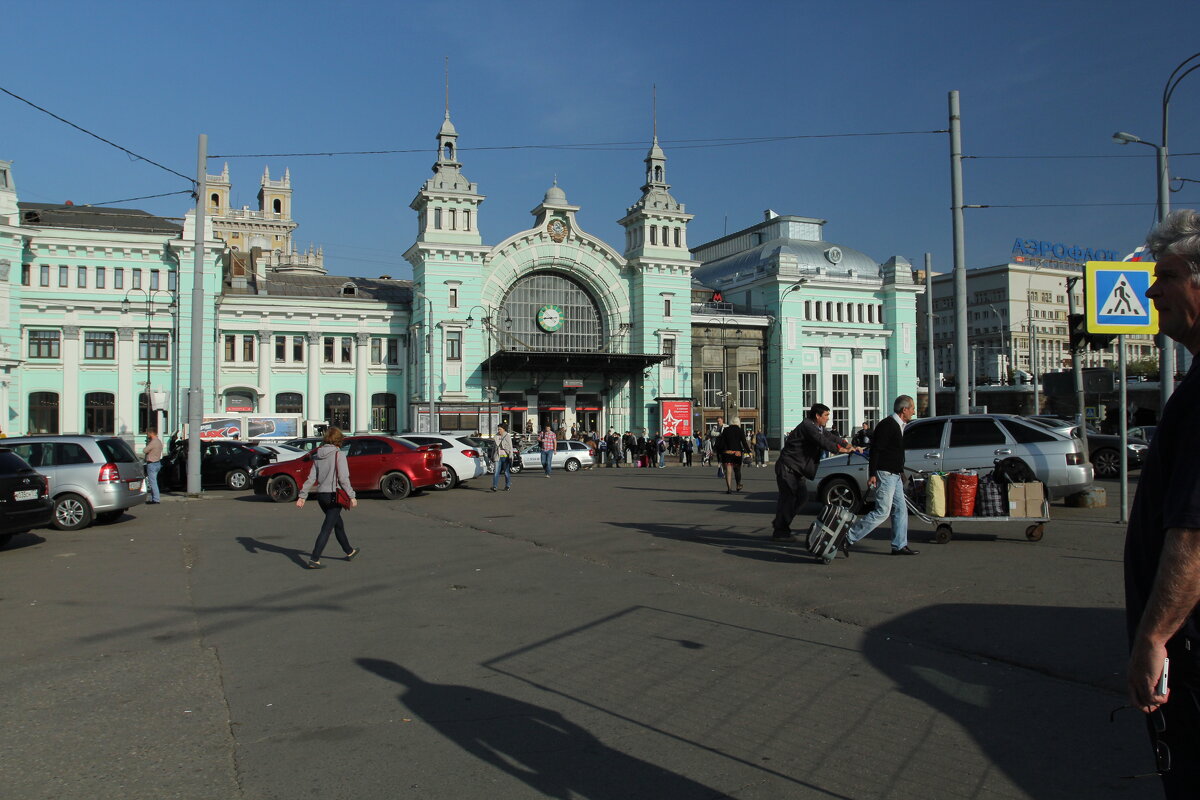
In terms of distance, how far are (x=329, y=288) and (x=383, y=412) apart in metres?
10.0

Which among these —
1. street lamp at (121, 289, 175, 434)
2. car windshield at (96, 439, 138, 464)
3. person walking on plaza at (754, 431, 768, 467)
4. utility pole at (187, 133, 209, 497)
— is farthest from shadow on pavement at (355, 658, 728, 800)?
street lamp at (121, 289, 175, 434)

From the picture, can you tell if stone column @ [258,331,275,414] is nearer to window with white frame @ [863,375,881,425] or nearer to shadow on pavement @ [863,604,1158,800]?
window with white frame @ [863,375,881,425]

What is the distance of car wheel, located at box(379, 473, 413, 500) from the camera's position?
22.0m

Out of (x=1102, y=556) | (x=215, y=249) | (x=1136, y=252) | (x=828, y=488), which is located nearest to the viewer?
(x=1102, y=556)

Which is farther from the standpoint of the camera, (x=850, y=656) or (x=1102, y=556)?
(x=1102, y=556)

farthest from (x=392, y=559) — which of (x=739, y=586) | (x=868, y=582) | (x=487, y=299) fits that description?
(x=487, y=299)

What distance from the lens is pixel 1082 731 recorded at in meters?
5.00

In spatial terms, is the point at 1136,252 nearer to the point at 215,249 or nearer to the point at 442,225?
the point at 442,225

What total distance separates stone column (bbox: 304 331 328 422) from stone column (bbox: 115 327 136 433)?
9814 mm

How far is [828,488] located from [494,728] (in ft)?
36.8

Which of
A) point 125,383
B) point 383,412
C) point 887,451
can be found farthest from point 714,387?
point 887,451

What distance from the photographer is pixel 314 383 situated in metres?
58.2

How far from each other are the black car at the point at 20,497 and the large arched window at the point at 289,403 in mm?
45484

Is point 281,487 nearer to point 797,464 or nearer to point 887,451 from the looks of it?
point 797,464
